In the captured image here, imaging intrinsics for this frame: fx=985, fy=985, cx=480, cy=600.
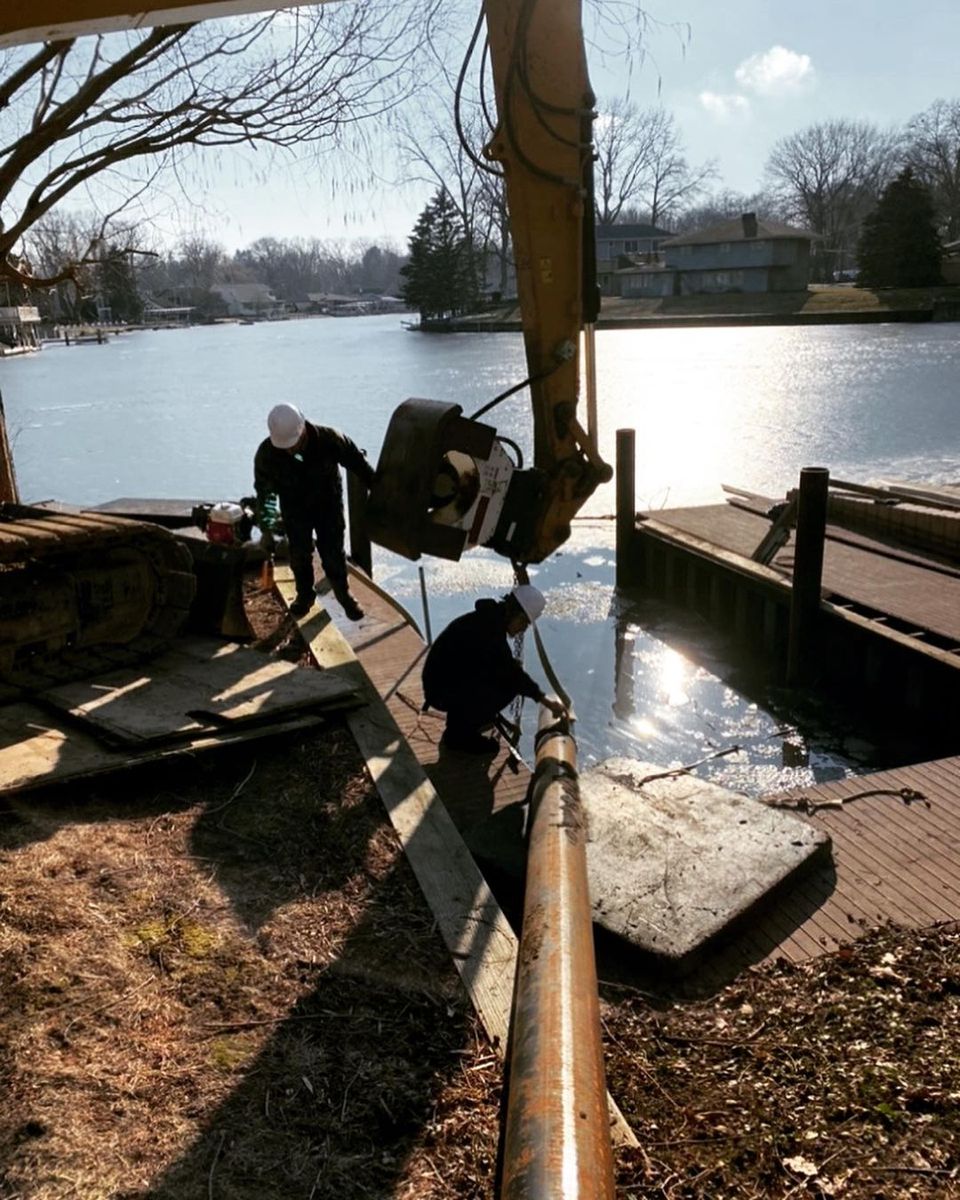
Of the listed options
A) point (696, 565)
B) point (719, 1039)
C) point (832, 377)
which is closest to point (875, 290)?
point (832, 377)

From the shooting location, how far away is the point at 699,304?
67500 millimetres

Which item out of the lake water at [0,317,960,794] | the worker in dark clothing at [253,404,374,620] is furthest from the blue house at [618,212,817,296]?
the worker in dark clothing at [253,404,374,620]

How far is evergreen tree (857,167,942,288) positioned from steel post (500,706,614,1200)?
6259cm

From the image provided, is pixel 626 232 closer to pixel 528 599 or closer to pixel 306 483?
pixel 306 483

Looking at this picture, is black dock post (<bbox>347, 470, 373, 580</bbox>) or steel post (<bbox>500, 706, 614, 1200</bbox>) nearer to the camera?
steel post (<bbox>500, 706, 614, 1200</bbox>)

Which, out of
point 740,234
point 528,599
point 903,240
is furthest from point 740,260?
point 528,599

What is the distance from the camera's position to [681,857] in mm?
4906

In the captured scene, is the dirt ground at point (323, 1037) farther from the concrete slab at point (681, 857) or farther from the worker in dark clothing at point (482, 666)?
the worker in dark clothing at point (482, 666)

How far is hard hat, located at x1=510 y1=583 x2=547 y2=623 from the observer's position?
598 centimetres

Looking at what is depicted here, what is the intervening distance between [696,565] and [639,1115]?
34.9ft

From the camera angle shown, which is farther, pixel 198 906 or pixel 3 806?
pixel 3 806

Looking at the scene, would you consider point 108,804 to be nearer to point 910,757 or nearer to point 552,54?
point 552,54

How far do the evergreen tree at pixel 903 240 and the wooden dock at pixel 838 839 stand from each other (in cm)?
5969

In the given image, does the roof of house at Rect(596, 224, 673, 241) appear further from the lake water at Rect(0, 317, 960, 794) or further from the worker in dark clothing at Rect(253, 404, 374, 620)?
the worker in dark clothing at Rect(253, 404, 374, 620)
